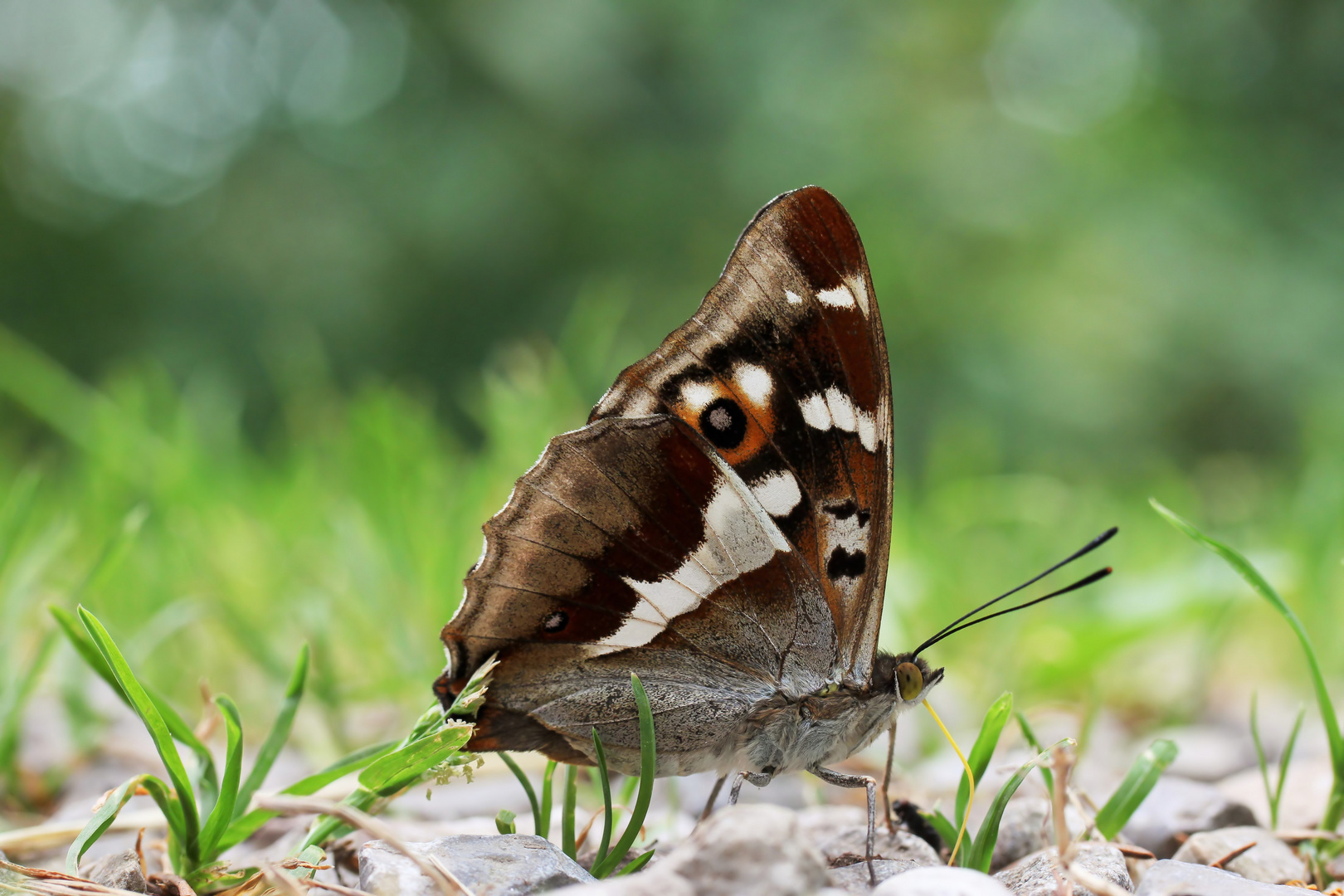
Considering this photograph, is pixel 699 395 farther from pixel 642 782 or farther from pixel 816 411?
pixel 642 782

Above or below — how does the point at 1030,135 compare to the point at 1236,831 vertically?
above

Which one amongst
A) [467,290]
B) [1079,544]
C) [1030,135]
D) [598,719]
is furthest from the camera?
[467,290]

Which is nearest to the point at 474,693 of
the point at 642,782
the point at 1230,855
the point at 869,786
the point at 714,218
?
the point at 642,782

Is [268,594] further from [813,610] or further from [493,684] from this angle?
[813,610]

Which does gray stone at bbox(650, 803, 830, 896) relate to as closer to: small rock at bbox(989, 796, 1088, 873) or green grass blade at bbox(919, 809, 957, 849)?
green grass blade at bbox(919, 809, 957, 849)

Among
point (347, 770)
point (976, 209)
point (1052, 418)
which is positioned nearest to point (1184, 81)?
point (976, 209)

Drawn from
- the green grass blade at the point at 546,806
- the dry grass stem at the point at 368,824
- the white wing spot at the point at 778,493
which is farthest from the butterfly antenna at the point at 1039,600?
the dry grass stem at the point at 368,824
